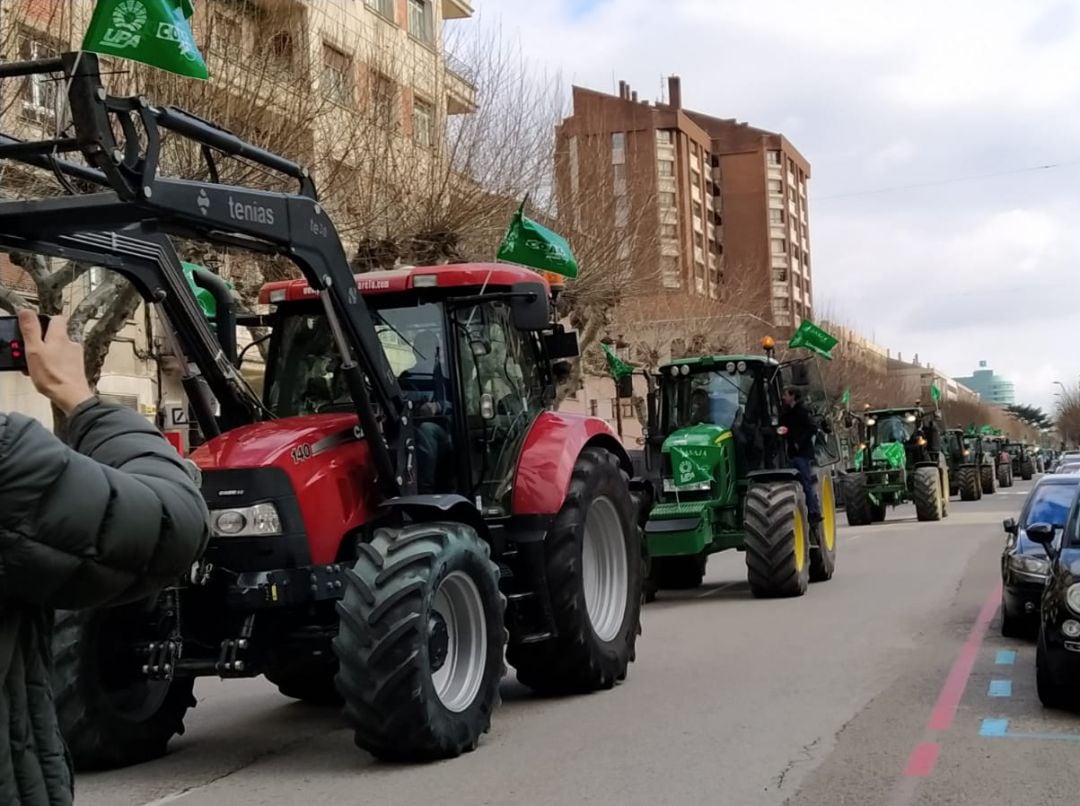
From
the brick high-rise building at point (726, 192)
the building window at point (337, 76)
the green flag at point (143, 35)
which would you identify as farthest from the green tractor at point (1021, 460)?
the green flag at point (143, 35)

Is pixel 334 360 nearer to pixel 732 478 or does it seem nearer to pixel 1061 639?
pixel 1061 639

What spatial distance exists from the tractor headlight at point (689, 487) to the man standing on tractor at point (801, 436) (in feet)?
4.39

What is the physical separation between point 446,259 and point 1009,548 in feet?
40.4

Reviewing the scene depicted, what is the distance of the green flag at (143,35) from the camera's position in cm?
770

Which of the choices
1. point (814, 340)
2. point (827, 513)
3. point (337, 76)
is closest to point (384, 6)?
point (337, 76)

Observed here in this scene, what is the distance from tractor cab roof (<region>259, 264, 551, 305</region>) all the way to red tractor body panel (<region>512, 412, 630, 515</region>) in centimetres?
92

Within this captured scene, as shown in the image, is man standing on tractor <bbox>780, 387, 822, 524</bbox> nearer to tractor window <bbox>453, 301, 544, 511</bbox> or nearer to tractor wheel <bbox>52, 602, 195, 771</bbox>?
tractor window <bbox>453, 301, 544, 511</bbox>

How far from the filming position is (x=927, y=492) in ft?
92.5

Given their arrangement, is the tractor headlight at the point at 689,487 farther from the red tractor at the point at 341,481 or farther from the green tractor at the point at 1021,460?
the green tractor at the point at 1021,460

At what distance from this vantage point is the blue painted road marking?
281 inches

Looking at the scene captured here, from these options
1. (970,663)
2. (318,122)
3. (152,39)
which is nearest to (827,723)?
(970,663)

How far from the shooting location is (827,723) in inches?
300

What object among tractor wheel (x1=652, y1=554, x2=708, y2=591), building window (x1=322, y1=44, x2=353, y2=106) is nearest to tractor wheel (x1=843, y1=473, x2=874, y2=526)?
tractor wheel (x1=652, y1=554, x2=708, y2=591)

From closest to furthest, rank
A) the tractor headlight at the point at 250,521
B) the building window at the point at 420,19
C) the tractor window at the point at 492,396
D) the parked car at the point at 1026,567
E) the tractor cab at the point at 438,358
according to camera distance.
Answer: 1. the tractor headlight at the point at 250,521
2. the tractor cab at the point at 438,358
3. the tractor window at the point at 492,396
4. the parked car at the point at 1026,567
5. the building window at the point at 420,19
